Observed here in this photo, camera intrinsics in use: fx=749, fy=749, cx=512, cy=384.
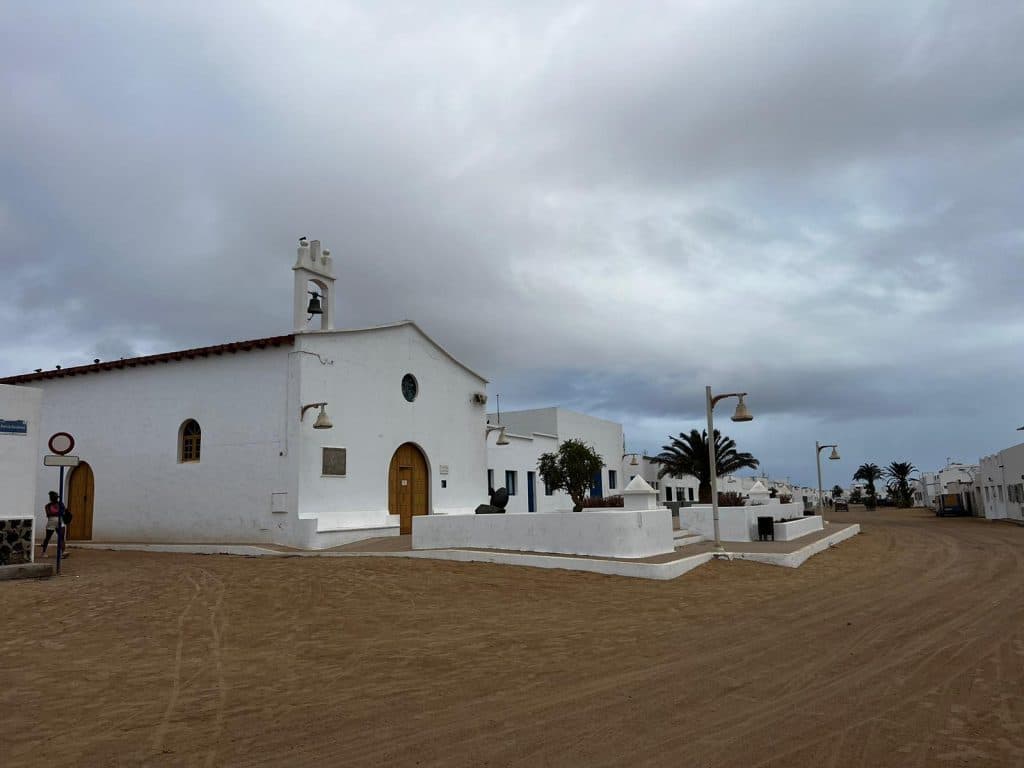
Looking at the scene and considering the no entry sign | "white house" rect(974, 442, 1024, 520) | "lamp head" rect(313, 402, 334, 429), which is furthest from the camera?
"white house" rect(974, 442, 1024, 520)

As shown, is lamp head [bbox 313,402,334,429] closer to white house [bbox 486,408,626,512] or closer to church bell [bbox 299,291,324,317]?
church bell [bbox 299,291,324,317]

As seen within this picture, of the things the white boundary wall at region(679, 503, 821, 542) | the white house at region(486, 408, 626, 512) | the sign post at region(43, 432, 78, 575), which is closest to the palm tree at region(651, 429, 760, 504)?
the white house at region(486, 408, 626, 512)

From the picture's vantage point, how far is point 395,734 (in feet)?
16.9

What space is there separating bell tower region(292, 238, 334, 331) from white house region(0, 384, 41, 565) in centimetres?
633

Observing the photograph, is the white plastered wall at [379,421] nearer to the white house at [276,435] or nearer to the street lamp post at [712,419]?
the white house at [276,435]

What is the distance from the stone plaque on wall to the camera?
58.0 ft

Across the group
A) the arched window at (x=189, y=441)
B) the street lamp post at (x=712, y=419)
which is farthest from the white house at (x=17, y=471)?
the street lamp post at (x=712, y=419)

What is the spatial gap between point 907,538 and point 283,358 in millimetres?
20631

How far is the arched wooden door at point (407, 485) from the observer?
19.7 m

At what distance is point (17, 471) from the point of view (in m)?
13.0

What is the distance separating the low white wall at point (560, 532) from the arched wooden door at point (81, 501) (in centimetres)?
1055

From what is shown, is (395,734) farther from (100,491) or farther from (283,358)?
(100,491)

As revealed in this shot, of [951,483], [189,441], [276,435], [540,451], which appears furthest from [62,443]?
[951,483]

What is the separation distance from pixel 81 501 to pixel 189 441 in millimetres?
4498
